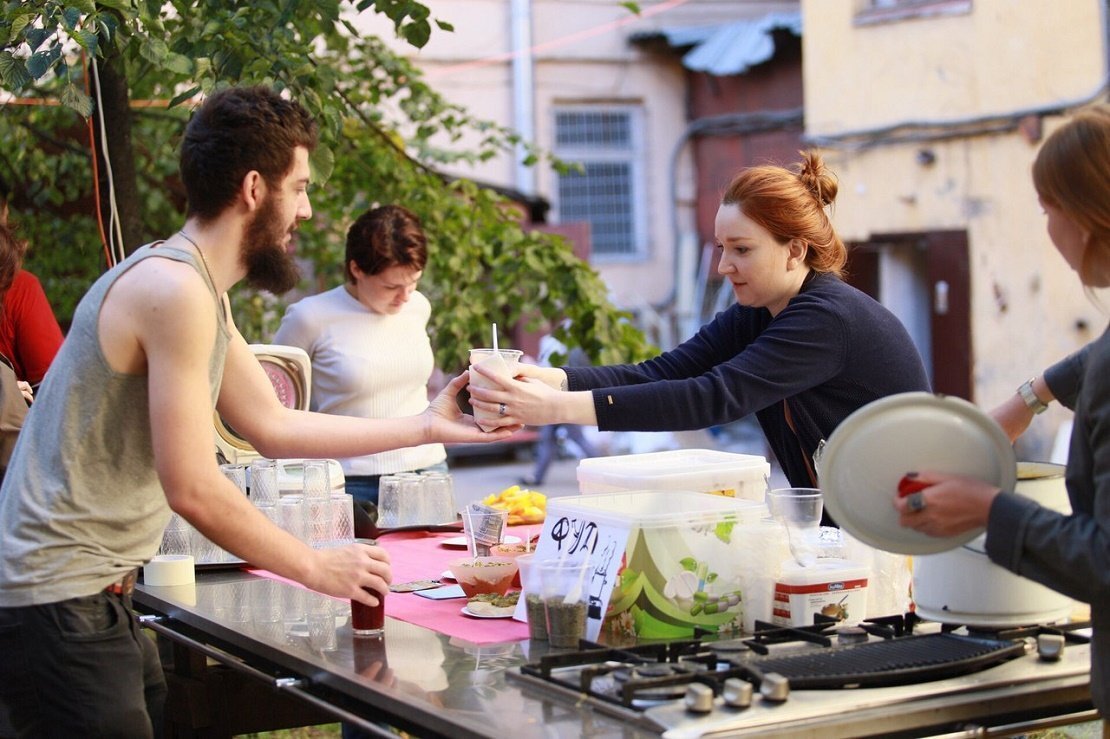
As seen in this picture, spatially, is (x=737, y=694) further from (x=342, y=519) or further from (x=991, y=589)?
(x=342, y=519)

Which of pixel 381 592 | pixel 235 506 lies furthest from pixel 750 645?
pixel 235 506

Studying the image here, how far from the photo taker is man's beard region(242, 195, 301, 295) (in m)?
2.58

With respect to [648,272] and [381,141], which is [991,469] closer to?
[381,141]

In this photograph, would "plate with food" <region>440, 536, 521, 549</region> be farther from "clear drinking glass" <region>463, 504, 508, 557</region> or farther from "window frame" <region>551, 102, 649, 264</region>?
"window frame" <region>551, 102, 649, 264</region>

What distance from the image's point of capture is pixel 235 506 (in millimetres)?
2436

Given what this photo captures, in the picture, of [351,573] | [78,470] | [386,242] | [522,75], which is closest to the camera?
[78,470]

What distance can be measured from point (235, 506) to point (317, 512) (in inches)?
39.6

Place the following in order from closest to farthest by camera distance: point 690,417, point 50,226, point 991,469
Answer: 1. point 991,469
2. point 690,417
3. point 50,226

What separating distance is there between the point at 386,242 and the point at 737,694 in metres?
2.93

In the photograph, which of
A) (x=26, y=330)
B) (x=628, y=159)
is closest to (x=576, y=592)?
(x=26, y=330)

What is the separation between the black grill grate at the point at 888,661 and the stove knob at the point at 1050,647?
0.13 ft

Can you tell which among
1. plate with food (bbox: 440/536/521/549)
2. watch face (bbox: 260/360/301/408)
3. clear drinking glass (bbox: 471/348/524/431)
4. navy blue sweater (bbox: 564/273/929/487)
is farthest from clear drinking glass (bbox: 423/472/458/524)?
navy blue sweater (bbox: 564/273/929/487)

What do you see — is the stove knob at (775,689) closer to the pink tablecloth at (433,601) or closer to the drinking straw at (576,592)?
the drinking straw at (576,592)

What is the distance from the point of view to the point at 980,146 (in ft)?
44.6
